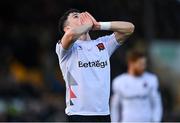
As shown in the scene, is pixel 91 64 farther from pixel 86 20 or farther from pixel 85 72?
pixel 86 20

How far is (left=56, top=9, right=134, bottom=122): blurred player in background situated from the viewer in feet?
27.2

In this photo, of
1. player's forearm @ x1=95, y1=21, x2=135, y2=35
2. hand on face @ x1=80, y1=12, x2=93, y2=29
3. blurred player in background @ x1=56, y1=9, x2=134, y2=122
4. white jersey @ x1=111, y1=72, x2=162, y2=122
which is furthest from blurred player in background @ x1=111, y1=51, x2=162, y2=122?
hand on face @ x1=80, y1=12, x2=93, y2=29

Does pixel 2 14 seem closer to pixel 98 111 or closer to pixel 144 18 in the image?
pixel 144 18

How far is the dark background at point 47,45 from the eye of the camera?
14.6m

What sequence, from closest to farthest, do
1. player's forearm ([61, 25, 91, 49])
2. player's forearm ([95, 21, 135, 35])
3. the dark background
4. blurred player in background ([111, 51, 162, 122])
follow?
1. player's forearm ([61, 25, 91, 49])
2. player's forearm ([95, 21, 135, 35])
3. blurred player in background ([111, 51, 162, 122])
4. the dark background

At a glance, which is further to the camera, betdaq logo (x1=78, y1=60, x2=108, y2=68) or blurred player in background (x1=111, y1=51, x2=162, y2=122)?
blurred player in background (x1=111, y1=51, x2=162, y2=122)

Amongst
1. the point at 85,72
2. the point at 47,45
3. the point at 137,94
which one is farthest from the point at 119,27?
the point at 47,45

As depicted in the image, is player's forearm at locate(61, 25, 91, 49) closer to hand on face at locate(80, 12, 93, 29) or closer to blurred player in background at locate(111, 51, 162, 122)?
hand on face at locate(80, 12, 93, 29)

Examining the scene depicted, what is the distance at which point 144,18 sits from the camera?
1488cm

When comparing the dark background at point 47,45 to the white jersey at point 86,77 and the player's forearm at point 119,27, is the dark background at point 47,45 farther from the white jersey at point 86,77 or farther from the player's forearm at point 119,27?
the white jersey at point 86,77

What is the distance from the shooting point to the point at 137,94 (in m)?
11.8

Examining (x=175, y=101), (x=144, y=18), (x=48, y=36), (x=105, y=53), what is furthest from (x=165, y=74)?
(x=105, y=53)

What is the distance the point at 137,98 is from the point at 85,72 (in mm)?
3632

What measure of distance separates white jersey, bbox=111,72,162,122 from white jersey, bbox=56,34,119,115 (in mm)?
3397
